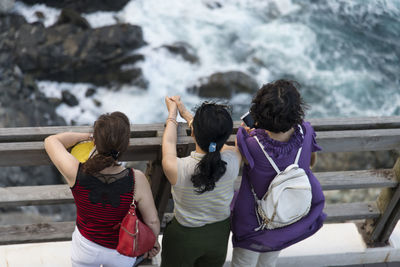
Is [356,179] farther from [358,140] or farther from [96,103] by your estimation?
[96,103]

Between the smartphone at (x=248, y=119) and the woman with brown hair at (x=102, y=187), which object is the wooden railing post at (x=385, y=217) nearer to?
the smartphone at (x=248, y=119)

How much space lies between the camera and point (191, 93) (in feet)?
28.7

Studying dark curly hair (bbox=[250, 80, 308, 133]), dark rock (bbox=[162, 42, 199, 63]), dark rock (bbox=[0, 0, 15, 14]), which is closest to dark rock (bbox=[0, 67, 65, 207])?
dark rock (bbox=[0, 0, 15, 14])

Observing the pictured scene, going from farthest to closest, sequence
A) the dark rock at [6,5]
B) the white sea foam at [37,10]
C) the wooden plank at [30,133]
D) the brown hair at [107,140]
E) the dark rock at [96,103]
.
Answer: the dark rock at [6,5] → the white sea foam at [37,10] → the dark rock at [96,103] → the wooden plank at [30,133] → the brown hair at [107,140]

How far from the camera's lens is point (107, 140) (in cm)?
179

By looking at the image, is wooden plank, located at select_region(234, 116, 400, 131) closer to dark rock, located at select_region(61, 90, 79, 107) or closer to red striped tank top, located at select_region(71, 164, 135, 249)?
red striped tank top, located at select_region(71, 164, 135, 249)

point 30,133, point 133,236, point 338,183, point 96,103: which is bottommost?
point 96,103

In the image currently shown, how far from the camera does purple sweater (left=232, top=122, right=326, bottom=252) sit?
2.06 meters

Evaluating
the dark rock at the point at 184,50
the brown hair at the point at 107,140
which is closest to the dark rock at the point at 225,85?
the dark rock at the point at 184,50

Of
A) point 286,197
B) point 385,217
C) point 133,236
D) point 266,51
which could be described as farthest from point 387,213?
point 266,51

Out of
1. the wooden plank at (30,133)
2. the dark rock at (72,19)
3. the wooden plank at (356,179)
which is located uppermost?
the wooden plank at (30,133)

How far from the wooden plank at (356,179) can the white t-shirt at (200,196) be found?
2.65 ft

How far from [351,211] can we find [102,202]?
5.49 feet

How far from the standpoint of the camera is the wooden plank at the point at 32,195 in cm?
233
